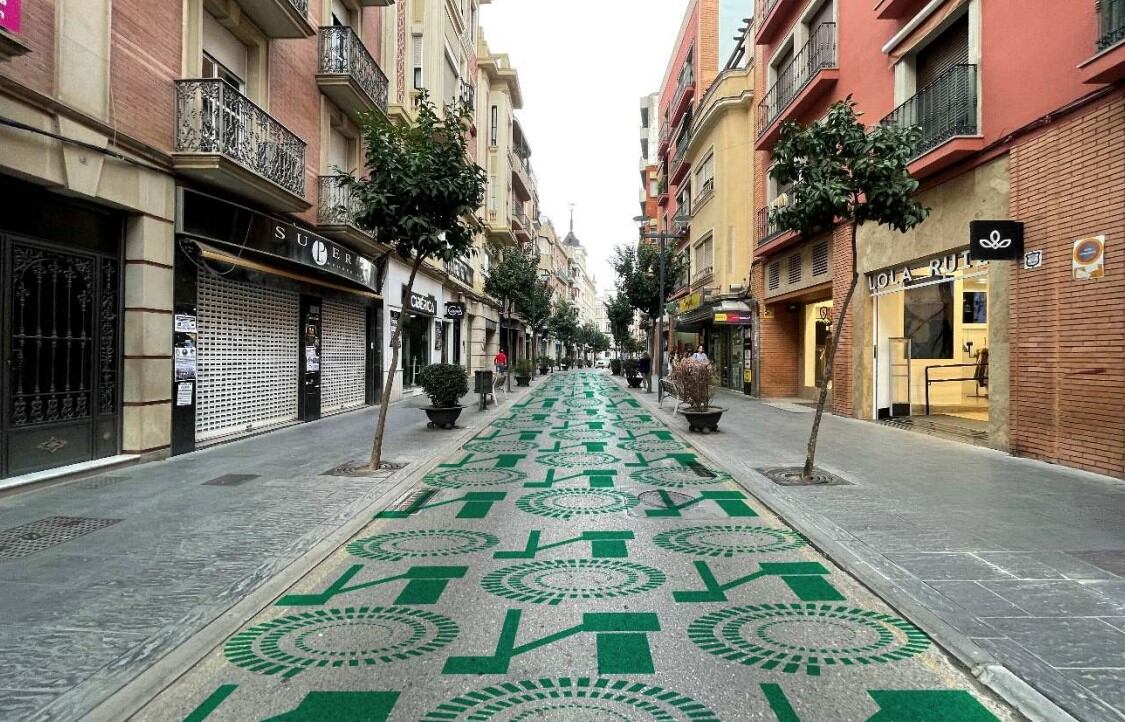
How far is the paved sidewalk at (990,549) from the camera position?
347 centimetres

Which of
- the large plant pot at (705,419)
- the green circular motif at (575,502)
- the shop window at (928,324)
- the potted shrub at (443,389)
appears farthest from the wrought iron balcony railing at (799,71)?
the green circular motif at (575,502)

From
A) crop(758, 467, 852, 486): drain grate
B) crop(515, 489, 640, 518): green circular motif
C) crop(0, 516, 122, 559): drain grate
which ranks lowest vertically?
crop(0, 516, 122, 559): drain grate

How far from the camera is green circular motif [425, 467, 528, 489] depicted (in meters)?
8.23

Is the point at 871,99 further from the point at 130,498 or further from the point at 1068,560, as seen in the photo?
the point at 130,498

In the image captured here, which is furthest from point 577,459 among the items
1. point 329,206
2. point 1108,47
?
point 329,206

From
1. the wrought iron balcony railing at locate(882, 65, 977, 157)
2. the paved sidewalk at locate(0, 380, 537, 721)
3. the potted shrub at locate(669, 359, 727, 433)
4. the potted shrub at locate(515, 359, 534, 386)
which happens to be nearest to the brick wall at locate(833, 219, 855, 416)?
the wrought iron balcony railing at locate(882, 65, 977, 157)

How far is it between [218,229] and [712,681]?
406 inches

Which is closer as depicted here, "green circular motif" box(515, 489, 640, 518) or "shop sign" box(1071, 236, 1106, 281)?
"green circular motif" box(515, 489, 640, 518)

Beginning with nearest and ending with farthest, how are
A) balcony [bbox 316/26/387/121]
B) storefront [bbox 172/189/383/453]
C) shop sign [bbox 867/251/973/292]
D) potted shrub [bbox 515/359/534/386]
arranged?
storefront [bbox 172/189/383/453], shop sign [bbox 867/251/973/292], balcony [bbox 316/26/387/121], potted shrub [bbox 515/359/534/386]

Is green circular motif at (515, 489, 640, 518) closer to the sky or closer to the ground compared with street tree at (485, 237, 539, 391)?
closer to the ground

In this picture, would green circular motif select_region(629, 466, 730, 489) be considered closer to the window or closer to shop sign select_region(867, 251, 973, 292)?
shop sign select_region(867, 251, 973, 292)

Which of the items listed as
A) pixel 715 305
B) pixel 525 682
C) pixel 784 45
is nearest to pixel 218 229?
pixel 525 682

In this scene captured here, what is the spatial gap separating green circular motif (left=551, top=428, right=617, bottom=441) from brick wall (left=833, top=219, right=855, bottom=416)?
6.34m

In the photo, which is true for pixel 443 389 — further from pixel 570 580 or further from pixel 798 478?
pixel 570 580
